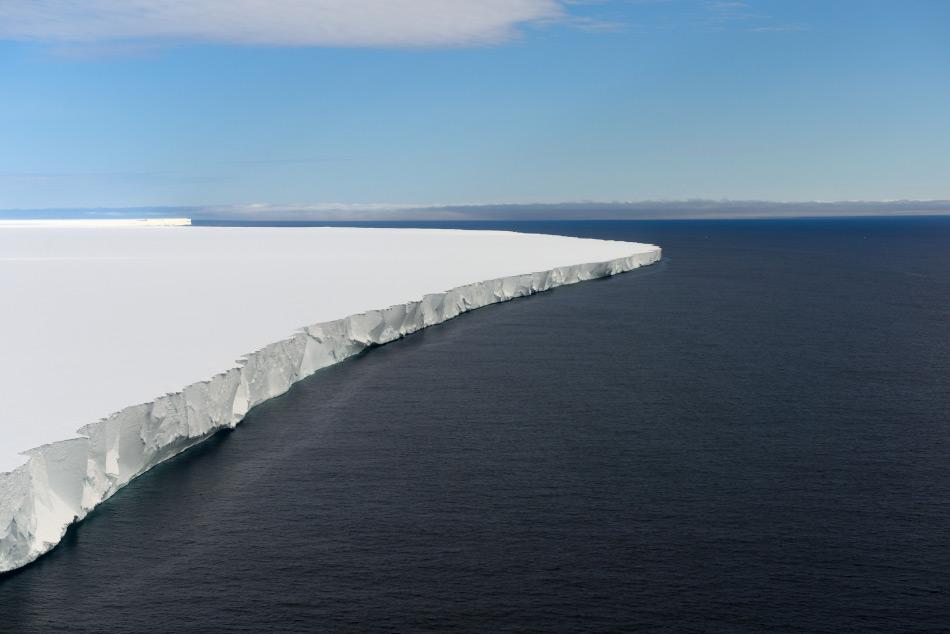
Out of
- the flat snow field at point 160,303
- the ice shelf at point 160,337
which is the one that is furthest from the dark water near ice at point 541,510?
the flat snow field at point 160,303

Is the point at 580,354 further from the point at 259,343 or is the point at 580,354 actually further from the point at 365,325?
the point at 259,343

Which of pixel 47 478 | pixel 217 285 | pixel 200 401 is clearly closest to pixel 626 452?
pixel 200 401

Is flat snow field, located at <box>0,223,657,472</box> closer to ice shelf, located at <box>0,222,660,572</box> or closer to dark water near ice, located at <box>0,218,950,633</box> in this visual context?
ice shelf, located at <box>0,222,660,572</box>

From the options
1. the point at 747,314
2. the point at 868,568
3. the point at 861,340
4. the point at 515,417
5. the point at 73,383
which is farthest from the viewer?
the point at 747,314

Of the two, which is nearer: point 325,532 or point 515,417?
point 325,532

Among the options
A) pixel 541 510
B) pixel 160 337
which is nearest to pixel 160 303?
pixel 160 337

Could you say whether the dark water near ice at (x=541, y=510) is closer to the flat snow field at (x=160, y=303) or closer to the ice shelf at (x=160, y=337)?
Result: the ice shelf at (x=160, y=337)
